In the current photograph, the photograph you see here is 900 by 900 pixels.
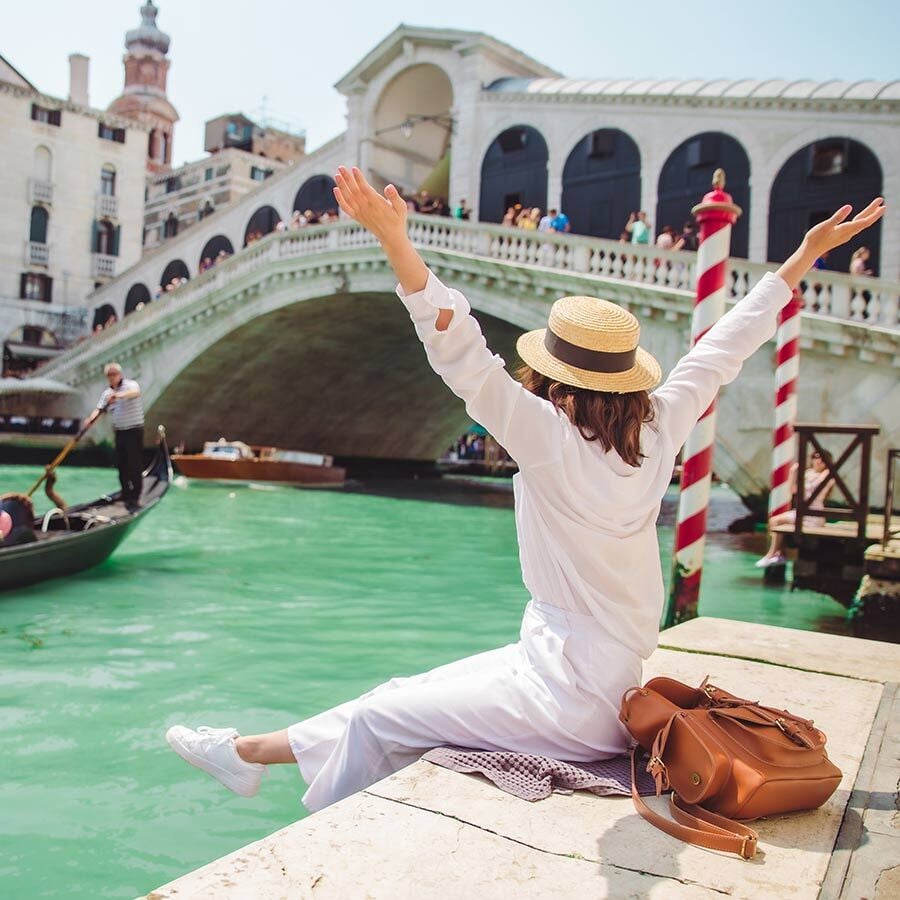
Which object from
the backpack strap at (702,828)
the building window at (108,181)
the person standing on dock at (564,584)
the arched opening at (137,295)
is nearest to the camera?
the backpack strap at (702,828)

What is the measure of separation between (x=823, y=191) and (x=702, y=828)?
1167 centimetres

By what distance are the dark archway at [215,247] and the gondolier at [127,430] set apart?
1459 cm

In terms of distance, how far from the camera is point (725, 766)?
1436 mm

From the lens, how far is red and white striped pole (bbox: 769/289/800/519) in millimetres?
6469

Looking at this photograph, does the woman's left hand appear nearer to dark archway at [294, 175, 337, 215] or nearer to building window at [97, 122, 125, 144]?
dark archway at [294, 175, 337, 215]

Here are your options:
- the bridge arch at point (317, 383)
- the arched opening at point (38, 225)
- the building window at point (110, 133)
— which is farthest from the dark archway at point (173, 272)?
the bridge arch at point (317, 383)

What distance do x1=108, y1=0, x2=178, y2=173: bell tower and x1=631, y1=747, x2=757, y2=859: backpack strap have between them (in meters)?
37.9

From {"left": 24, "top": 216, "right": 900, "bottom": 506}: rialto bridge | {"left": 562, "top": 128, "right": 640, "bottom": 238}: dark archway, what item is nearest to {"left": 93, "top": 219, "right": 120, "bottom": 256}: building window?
{"left": 24, "top": 216, "right": 900, "bottom": 506}: rialto bridge

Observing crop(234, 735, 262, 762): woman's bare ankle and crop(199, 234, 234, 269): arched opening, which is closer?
crop(234, 735, 262, 762): woman's bare ankle

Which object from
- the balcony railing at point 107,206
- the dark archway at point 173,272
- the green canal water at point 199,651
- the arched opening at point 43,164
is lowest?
the green canal water at point 199,651

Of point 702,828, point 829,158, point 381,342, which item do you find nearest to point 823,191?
point 829,158

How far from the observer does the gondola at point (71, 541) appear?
17.6ft

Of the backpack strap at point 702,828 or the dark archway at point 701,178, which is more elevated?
the dark archway at point 701,178

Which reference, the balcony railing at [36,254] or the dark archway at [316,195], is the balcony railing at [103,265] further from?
the dark archway at [316,195]
